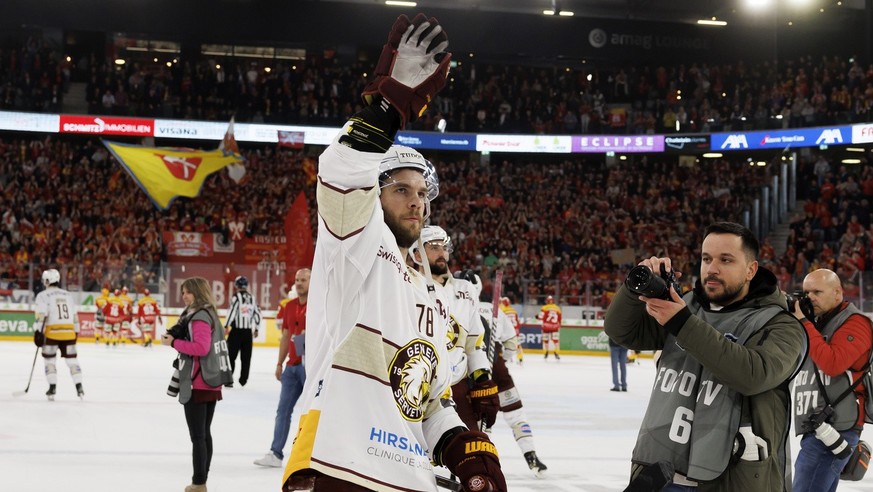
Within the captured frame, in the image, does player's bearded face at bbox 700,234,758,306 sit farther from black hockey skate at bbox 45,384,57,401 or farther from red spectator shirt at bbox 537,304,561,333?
red spectator shirt at bbox 537,304,561,333

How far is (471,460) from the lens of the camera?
3006mm

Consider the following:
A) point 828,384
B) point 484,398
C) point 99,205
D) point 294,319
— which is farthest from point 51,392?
point 99,205

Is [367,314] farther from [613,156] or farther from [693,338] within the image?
[613,156]

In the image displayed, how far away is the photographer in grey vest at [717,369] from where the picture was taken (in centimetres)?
363

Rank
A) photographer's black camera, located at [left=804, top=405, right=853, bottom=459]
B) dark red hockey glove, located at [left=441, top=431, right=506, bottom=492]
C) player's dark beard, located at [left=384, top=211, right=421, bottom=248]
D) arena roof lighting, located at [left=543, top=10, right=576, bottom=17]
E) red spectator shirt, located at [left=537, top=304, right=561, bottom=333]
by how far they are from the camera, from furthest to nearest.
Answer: arena roof lighting, located at [left=543, top=10, right=576, bottom=17]
red spectator shirt, located at [left=537, top=304, right=561, bottom=333]
photographer's black camera, located at [left=804, top=405, right=853, bottom=459]
player's dark beard, located at [left=384, top=211, right=421, bottom=248]
dark red hockey glove, located at [left=441, top=431, right=506, bottom=492]

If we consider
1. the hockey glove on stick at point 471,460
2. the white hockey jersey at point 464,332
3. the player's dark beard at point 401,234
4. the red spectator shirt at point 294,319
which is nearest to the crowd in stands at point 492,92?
the red spectator shirt at point 294,319

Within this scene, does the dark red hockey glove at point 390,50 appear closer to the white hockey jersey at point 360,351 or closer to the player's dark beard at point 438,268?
the white hockey jersey at point 360,351

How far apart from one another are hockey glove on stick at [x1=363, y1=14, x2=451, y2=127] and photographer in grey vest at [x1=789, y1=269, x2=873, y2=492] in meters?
3.60

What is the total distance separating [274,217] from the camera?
36156 millimetres

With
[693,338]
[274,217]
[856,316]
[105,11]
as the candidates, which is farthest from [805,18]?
[693,338]

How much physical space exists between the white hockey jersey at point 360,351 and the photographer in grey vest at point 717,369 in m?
1.08

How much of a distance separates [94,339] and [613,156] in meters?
21.7

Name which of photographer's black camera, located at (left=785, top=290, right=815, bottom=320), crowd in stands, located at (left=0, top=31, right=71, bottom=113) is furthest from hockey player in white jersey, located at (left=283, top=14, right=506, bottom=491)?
crowd in stands, located at (left=0, top=31, right=71, bottom=113)

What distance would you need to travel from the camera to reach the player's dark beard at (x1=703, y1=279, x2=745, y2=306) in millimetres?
3967
